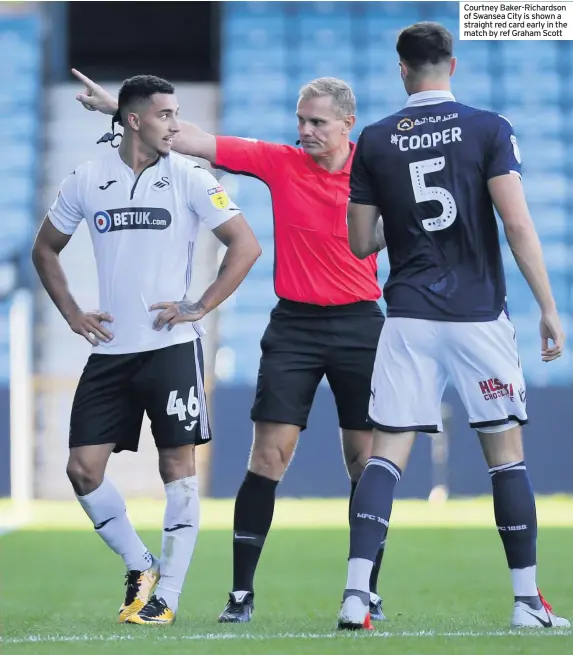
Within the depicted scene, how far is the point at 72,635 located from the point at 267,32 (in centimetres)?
1497

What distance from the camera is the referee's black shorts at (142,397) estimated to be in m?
5.23

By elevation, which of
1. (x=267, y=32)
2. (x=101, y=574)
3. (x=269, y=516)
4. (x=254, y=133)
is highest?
(x=267, y=32)

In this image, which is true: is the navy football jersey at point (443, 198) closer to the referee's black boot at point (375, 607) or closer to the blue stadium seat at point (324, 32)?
the referee's black boot at point (375, 607)

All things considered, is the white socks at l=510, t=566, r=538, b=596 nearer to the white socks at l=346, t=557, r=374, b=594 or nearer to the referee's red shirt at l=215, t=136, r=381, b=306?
the white socks at l=346, t=557, r=374, b=594

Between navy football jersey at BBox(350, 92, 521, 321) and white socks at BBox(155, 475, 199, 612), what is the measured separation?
3.79ft

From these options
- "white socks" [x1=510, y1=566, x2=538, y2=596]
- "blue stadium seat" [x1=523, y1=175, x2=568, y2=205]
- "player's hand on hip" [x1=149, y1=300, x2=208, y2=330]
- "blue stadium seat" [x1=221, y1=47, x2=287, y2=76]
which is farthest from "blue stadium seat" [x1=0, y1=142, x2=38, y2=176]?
"white socks" [x1=510, y1=566, x2=538, y2=596]

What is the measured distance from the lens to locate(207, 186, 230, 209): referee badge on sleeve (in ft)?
17.4

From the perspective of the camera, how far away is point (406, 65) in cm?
468

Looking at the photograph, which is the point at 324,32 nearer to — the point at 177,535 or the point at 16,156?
the point at 16,156

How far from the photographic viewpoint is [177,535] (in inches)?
207

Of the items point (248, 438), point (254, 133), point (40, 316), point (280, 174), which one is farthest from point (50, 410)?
point (280, 174)

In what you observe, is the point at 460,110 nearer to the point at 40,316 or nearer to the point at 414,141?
the point at 414,141

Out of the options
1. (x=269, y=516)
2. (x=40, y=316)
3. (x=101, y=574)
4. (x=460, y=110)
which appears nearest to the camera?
(x=460, y=110)

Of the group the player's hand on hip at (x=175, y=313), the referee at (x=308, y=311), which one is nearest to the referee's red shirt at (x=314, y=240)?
the referee at (x=308, y=311)
